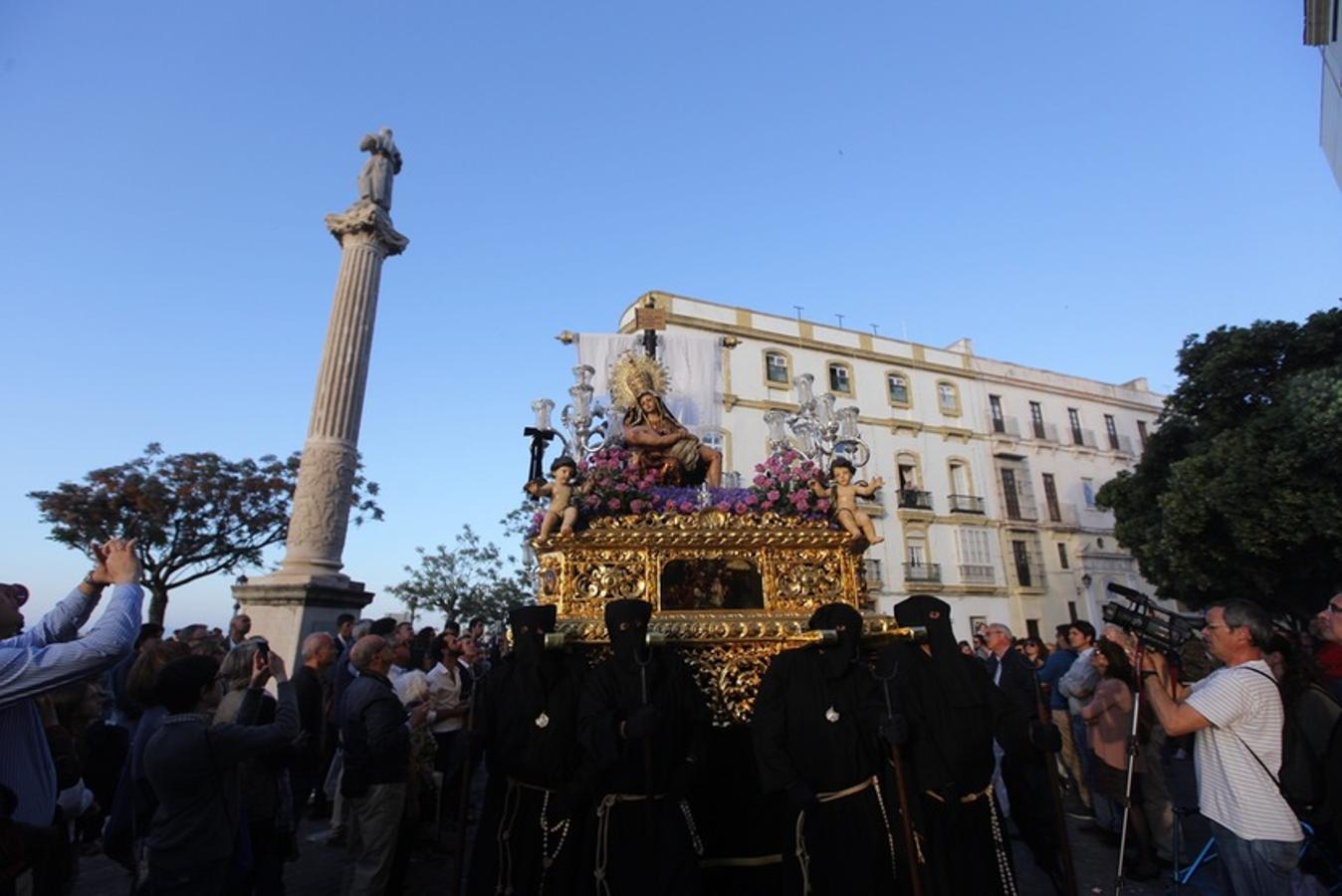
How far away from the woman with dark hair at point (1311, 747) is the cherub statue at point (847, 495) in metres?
2.52

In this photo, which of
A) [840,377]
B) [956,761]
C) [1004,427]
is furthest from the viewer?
[1004,427]

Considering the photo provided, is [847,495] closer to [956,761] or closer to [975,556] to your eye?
[956,761]

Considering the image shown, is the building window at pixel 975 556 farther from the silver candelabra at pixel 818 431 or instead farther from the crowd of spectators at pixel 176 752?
Result: the crowd of spectators at pixel 176 752

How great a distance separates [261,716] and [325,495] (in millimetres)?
7320

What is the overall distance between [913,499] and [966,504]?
9.99ft

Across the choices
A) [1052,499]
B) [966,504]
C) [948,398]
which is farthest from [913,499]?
[1052,499]

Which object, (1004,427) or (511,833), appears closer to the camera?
(511,833)

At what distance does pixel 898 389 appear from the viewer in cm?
3058

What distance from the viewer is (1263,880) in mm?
3262

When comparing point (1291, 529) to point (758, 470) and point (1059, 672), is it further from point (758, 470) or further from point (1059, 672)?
point (758, 470)

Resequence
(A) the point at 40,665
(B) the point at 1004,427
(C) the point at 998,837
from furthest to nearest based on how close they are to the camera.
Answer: (B) the point at 1004,427 < (C) the point at 998,837 < (A) the point at 40,665

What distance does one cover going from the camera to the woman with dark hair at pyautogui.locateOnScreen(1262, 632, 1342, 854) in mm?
3152

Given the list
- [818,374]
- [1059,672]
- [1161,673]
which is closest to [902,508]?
[818,374]

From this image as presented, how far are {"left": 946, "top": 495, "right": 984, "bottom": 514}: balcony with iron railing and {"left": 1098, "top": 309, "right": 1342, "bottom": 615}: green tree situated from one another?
8.90 metres
